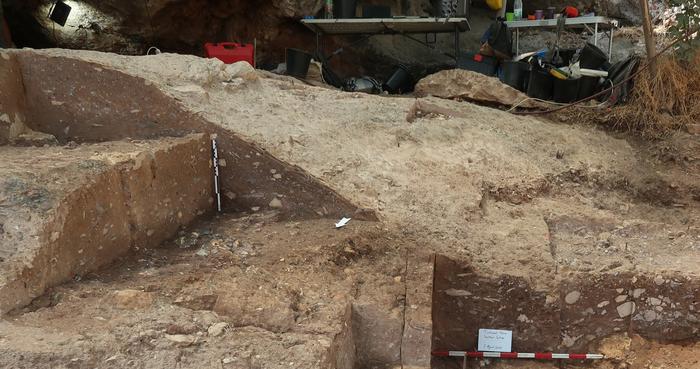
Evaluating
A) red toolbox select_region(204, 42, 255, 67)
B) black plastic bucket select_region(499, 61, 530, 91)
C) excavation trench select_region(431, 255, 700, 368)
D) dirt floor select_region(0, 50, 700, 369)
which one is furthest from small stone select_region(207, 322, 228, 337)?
black plastic bucket select_region(499, 61, 530, 91)

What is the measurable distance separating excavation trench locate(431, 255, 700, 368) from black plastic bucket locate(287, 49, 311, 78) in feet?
10.9

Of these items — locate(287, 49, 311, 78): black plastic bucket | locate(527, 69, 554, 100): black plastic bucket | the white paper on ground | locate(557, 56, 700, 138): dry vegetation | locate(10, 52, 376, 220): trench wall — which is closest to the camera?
the white paper on ground

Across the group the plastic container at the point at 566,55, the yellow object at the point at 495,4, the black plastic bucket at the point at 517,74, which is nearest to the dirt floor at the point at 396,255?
the black plastic bucket at the point at 517,74

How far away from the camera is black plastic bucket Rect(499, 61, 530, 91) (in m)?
5.43

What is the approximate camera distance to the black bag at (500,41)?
19.8 feet

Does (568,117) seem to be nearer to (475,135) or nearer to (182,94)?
(475,135)

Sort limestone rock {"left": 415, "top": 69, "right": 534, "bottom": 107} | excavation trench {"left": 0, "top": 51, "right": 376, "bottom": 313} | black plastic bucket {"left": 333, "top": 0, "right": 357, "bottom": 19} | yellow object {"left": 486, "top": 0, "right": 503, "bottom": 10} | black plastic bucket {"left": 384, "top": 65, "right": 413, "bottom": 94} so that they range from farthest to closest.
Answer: yellow object {"left": 486, "top": 0, "right": 503, "bottom": 10}, black plastic bucket {"left": 333, "top": 0, "right": 357, "bottom": 19}, black plastic bucket {"left": 384, "top": 65, "right": 413, "bottom": 94}, limestone rock {"left": 415, "top": 69, "right": 534, "bottom": 107}, excavation trench {"left": 0, "top": 51, "right": 376, "bottom": 313}

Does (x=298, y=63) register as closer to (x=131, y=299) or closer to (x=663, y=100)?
(x=663, y=100)

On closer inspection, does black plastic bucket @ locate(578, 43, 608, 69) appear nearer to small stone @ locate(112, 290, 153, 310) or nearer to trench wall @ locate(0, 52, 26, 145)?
trench wall @ locate(0, 52, 26, 145)

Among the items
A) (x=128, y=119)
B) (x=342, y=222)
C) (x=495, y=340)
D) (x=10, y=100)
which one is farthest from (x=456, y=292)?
(x=10, y=100)

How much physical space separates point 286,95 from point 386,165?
36.0 inches

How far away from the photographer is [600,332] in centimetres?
304

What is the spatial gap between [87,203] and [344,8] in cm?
457

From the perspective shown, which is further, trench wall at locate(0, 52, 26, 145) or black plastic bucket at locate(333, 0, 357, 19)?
black plastic bucket at locate(333, 0, 357, 19)
